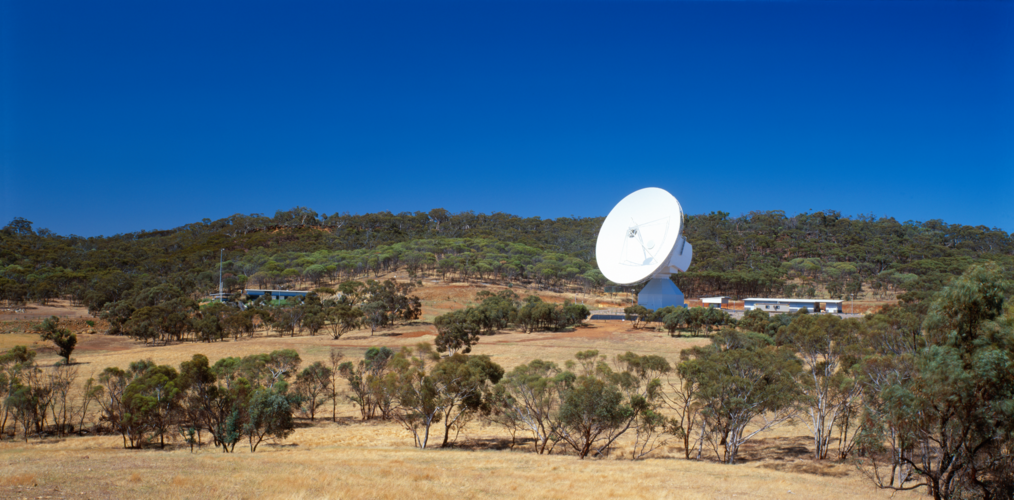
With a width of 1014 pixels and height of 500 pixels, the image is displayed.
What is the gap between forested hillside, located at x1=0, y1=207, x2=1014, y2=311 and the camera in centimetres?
8668

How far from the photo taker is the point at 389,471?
50.5ft

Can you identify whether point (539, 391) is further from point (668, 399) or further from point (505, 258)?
point (505, 258)

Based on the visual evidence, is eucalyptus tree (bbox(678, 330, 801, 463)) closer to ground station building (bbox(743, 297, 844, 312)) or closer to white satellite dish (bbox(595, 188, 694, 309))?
white satellite dish (bbox(595, 188, 694, 309))

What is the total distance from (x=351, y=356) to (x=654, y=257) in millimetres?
33540

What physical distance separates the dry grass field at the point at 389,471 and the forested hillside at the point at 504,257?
1724 inches

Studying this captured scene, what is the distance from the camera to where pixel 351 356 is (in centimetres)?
4097

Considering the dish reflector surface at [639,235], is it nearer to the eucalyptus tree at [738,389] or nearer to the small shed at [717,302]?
the small shed at [717,302]

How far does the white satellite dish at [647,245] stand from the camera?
5856 centimetres

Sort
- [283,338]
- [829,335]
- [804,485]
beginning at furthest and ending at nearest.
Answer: [283,338], [829,335], [804,485]

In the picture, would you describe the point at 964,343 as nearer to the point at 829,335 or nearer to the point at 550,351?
the point at 829,335

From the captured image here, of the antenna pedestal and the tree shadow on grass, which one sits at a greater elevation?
the antenna pedestal

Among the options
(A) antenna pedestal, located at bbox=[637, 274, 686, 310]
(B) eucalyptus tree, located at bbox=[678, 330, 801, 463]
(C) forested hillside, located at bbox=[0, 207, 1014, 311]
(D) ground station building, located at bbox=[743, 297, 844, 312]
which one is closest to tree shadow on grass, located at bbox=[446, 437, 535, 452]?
(B) eucalyptus tree, located at bbox=[678, 330, 801, 463]

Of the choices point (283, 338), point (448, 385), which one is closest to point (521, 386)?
point (448, 385)

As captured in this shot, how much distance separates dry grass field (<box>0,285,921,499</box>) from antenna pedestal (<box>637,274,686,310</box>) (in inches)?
1373
